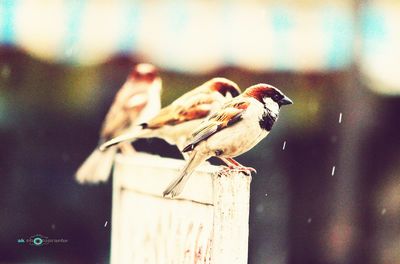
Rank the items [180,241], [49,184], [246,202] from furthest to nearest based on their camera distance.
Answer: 1. [49,184]
2. [180,241]
3. [246,202]

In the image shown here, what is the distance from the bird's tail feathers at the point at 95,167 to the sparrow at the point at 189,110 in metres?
0.03

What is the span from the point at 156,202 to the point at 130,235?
209mm

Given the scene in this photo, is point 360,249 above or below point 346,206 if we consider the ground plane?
below

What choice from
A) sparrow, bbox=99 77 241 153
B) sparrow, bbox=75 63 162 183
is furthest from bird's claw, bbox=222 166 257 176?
sparrow, bbox=75 63 162 183

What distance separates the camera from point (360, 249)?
2.74 meters

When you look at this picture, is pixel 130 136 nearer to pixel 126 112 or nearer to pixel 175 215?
pixel 126 112

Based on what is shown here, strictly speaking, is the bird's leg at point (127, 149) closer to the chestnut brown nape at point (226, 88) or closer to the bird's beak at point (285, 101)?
the chestnut brown nape at point (226, 88)

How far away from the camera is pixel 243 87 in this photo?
2.62 meters

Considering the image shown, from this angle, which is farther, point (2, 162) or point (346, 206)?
point (346, 206)

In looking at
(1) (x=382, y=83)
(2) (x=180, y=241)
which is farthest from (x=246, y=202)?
(1) (x=382, y=83)

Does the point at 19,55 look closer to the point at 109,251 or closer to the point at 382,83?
the point at 109,251

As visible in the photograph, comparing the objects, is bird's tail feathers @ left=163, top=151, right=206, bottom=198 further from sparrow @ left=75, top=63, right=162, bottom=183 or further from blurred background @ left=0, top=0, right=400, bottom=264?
sparrow @ left=75, top=63, right=162, bottom=183

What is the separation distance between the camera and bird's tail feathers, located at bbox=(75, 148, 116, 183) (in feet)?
8.38

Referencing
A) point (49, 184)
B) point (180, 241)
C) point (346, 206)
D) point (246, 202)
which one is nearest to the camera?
point (246, 202)
